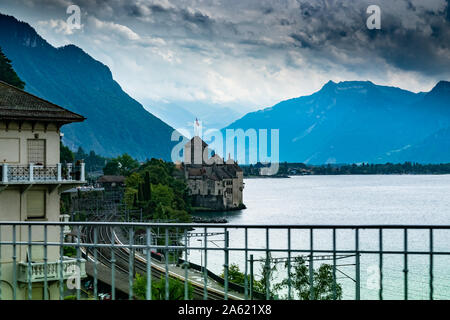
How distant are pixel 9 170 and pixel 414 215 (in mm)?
88079

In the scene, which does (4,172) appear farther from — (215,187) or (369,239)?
(215,187)

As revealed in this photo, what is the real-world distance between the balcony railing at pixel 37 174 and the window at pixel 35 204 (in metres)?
1.03

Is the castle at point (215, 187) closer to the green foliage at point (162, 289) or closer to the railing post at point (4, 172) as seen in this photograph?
the green foliage at point (162, 289)

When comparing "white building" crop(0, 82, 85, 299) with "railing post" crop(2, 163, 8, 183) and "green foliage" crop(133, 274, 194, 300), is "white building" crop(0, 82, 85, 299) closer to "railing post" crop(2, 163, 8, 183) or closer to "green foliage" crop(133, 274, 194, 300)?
"railing post" crop(2, 163, 8, 183)

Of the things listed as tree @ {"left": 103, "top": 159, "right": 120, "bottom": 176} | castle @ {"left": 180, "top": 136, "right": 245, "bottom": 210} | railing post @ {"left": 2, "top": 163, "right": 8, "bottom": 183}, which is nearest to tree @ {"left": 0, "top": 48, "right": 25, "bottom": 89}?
railing post @ {"left": 2, "top": 163, "right": 8, "bottom": 183}

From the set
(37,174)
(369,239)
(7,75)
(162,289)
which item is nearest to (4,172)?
(37,174)

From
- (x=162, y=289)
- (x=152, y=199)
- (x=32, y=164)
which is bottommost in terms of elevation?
(x=162, y=289)

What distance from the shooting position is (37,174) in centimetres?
3022

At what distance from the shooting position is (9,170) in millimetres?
29328

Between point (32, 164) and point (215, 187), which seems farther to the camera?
point (215, 187)

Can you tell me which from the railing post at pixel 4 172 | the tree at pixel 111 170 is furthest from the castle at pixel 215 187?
the railing post at pixel 4 172

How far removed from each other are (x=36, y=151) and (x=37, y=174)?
130 cm
